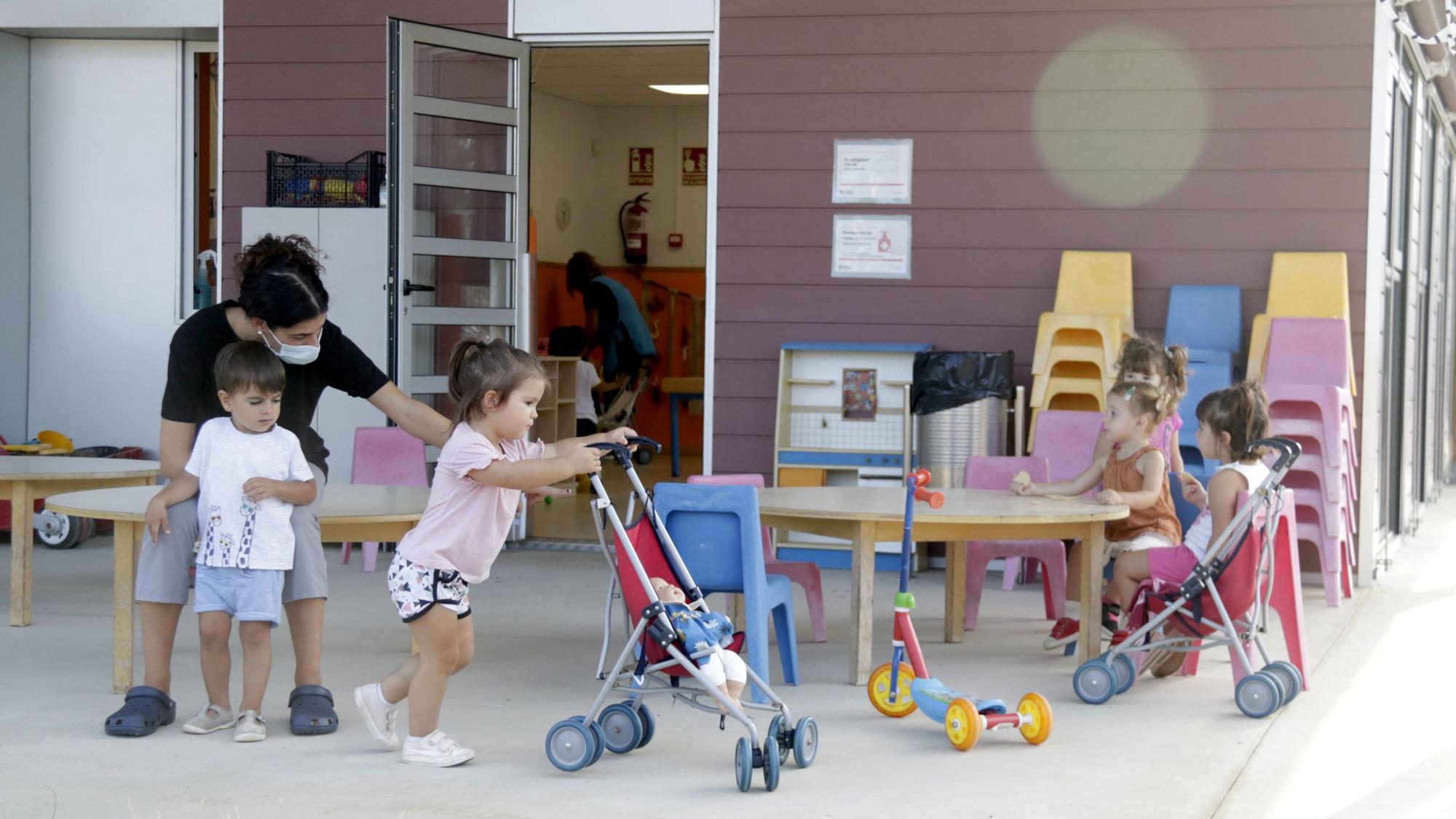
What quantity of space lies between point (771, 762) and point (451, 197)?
4.61 metres

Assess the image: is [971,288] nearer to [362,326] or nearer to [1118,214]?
[1118,214]

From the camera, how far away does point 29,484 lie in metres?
5.42

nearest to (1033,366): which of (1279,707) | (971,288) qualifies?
(971,288)

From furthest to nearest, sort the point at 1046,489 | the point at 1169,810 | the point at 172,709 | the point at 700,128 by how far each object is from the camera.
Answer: the point at 700,128, the point at 1046,489, the point at 172,709, the point at 1169,810

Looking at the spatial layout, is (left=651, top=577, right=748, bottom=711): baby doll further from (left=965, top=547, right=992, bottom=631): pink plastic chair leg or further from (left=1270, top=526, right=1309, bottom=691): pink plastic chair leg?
(left=965, top=547, right=992, bottom=631): pink plastic chair leg

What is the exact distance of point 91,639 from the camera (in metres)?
5.30

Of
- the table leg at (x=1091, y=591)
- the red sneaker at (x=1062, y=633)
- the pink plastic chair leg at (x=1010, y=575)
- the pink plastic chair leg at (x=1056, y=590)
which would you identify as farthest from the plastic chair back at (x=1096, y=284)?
the table leg at (x=1091, y=591)

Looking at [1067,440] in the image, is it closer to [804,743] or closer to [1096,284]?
[1096,284]

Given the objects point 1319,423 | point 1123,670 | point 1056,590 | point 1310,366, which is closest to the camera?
point 1123,670

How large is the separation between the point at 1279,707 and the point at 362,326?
4855mm

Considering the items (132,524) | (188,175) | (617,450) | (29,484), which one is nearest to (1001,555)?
(617,450)

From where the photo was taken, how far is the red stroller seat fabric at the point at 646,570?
3.79m

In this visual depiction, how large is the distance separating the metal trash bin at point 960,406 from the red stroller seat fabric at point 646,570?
Result: 309cm

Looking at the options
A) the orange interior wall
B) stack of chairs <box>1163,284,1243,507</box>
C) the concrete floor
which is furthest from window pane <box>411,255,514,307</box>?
the orange interior wall
